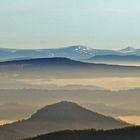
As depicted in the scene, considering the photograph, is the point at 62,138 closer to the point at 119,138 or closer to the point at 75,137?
the point at 75,137

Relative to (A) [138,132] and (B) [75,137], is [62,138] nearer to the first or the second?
(B) [75,137]

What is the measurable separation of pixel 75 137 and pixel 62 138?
340cm

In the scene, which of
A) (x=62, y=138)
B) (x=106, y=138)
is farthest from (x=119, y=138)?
(x=62, y=138)

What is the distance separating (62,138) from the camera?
185 metres

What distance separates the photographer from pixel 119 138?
17438cm

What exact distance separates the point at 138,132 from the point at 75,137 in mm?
15867

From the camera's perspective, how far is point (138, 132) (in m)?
181

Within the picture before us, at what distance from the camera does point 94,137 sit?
179750 millimetres

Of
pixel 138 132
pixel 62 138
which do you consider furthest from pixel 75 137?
pixel 138 132

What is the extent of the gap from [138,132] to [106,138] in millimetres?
8887

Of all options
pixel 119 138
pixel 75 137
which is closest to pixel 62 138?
pixel 75 137

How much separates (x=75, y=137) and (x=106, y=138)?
9.75m

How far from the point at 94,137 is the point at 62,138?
9.44 metres
